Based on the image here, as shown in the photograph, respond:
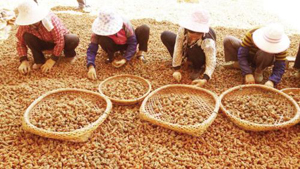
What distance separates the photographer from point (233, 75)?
2.39 m

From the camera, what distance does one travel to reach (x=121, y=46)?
247 centimetres

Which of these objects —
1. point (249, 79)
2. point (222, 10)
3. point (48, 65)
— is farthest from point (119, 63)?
point (222, 10)

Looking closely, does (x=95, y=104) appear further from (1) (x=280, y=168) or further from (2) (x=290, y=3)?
(2) (x=290, y=3)

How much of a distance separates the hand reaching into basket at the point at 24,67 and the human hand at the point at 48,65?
0.14 m

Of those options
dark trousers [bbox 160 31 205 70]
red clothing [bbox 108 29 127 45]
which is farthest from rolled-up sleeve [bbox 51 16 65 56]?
dark trousers [bbox 160 31 205 70]

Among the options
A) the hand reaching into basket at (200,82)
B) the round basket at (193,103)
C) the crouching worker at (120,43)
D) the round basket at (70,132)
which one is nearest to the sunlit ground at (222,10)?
the crouching worker at (120,43)

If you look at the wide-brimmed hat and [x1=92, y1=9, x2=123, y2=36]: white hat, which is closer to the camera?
the wide-brimmed hat

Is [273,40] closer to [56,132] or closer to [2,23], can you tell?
[56,132]

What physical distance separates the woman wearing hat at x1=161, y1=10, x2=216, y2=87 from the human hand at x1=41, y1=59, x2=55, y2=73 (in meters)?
1.14

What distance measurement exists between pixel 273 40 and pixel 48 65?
190 cm

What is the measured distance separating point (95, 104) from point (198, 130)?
0.77 metres

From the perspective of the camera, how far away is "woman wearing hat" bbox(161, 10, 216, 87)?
1.88m

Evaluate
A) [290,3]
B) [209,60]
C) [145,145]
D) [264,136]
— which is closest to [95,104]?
[145,145]

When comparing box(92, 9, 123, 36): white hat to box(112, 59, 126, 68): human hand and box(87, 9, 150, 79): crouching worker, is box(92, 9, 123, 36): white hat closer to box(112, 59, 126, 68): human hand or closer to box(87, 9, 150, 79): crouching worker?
box(87, 9, 150, 79): crouching worker
